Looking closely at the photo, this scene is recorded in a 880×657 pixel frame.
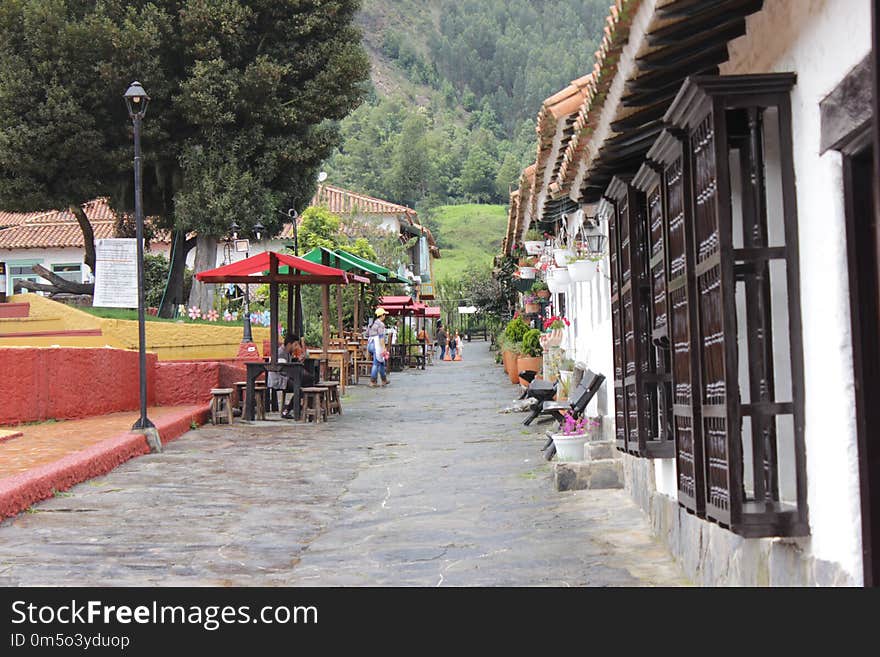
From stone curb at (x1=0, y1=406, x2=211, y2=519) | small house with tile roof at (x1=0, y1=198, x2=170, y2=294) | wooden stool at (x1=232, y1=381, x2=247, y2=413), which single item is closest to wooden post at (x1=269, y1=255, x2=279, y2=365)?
wooden stool at (x1=232, y1=381, x2=247, y2=413)

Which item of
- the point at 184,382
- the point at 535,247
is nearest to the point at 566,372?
the point at 535,247

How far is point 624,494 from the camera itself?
33.7 ft

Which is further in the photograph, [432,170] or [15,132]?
[432,170]

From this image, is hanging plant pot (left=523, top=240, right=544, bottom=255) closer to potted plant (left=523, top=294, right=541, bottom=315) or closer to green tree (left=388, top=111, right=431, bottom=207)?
potted plant (left=523, top=294, right=541, bottom=315)

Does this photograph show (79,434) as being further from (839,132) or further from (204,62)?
(204,62)

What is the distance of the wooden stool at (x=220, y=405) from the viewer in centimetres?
1705

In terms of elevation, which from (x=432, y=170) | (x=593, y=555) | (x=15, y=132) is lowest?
(x=593, y=555)

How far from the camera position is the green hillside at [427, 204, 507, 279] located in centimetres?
10681

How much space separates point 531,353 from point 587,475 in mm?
14986

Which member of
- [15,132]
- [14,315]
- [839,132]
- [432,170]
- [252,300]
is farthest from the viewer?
[432,170]

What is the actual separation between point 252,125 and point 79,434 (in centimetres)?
1487

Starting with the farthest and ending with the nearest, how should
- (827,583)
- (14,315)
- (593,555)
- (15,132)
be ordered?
(15,132)
(14,315)
(593,555)
(827,583)

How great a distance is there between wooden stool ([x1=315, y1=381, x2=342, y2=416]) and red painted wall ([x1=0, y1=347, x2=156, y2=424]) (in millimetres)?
2938
